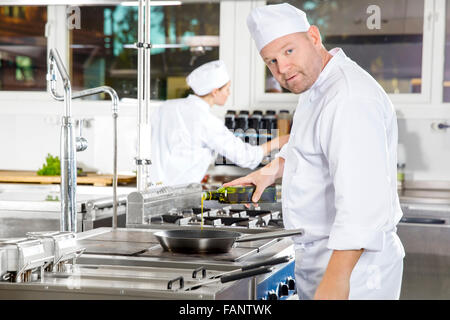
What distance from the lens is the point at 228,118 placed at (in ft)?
14.8

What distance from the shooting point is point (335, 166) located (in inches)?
57.1

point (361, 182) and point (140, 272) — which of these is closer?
point (361, 182)

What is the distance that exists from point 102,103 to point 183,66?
2.15ft

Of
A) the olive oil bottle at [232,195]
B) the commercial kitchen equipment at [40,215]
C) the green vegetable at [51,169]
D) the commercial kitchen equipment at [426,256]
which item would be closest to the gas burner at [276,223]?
the olive oil bottle at [232,195]

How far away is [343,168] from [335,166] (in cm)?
3

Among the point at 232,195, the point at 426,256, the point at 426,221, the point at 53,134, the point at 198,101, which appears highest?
the point at 198,101

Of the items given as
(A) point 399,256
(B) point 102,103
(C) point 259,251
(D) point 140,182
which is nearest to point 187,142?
(D) point 140,182

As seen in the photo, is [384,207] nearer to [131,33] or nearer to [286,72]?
→ [286,72]

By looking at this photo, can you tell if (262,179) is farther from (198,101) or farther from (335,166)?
(198,101)

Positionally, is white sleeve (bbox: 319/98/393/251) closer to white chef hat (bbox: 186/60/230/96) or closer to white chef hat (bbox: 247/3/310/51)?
white chef hat (bbox: 247/3/310/51)

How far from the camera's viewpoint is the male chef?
1.41 m

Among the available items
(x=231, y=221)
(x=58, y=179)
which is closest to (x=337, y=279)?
(x=231, y=221)

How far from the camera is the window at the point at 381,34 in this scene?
4.40 meters

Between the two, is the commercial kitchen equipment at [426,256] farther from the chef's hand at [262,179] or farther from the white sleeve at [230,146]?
the chef's hand at [262,179]
